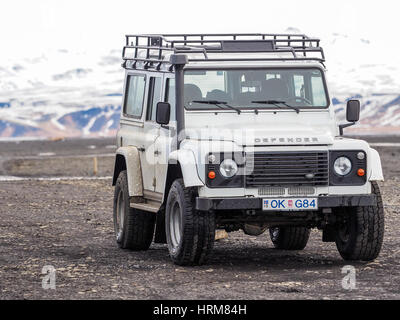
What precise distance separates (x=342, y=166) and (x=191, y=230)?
5.95 feet

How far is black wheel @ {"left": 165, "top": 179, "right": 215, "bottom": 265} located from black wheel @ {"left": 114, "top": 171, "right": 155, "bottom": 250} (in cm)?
198

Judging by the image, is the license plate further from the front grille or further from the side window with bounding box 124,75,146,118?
the side window with bounding box 124,75,146,118

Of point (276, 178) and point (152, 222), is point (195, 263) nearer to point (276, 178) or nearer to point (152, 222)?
point (276, 178)

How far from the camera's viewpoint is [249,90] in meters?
12.7

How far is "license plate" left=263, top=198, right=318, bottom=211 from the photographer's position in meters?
11.5

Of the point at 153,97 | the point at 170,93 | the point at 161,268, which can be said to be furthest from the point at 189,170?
the point at 153,97

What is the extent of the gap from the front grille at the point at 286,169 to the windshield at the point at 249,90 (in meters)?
1.23

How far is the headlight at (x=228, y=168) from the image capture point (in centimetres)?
1141

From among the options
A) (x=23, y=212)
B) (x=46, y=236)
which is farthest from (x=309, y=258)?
(x=23, y=212)

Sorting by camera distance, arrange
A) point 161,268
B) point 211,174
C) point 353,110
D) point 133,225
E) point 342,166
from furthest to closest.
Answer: point 133,225, point 353,110, point 161,268, point 342,166, point 211,174

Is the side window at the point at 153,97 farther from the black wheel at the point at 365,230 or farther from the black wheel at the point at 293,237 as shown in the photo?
the black wheel at the point at 365,230

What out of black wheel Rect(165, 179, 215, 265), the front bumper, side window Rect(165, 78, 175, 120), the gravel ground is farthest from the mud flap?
side window Rect(165, 78, 175, 120)

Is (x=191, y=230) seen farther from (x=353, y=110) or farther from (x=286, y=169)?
(x=353, y=110)

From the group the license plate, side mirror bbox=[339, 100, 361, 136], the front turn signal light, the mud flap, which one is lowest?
the mud flap
